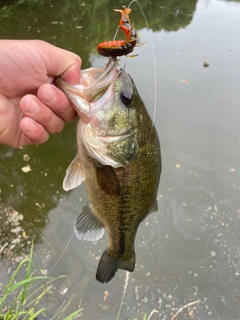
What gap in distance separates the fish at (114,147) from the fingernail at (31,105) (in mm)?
163

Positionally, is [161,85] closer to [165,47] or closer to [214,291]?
[165,47]

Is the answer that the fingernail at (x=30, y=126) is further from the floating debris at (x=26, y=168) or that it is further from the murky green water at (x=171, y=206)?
the floating debris at (x=26, y=168)

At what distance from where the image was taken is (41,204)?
400 centimetres

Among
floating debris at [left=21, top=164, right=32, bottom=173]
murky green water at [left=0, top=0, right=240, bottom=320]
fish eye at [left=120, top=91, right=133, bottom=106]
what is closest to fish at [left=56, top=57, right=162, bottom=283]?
fish eye at [left=120, top=91, right=133, bottom=106]

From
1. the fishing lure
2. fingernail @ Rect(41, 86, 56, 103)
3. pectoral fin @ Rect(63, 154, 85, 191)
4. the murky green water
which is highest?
the fishing lure

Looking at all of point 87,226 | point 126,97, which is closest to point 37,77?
point 126,97

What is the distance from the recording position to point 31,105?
180 centimetres

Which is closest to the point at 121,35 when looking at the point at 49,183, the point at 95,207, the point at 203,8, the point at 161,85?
the point at 161,85

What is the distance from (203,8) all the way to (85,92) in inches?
397

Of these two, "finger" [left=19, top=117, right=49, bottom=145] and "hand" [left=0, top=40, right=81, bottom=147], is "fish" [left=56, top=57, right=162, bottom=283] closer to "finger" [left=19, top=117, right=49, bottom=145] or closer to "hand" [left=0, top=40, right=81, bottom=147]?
→ "hand" [left=0, top=40, right=81, bottom=147]

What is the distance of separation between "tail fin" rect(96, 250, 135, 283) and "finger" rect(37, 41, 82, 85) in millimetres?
1145

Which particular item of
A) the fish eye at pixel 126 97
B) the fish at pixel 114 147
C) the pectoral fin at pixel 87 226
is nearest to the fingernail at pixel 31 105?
the fish at pixel 114 147

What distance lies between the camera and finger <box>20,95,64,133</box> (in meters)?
1.80

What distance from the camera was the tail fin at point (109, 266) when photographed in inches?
84.3
